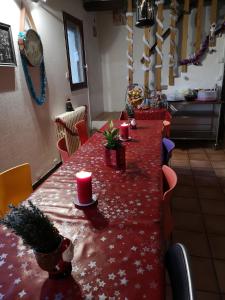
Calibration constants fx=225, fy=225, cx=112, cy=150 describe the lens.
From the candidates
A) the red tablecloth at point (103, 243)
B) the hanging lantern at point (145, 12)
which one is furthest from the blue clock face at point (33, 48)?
the red tablecloth at point (103, 243)

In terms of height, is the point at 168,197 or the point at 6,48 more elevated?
the point at 6,48

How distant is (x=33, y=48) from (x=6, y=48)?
0.41 m

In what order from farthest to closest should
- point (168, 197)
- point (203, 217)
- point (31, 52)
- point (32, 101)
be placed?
point (32, 101) → point (31, 52) → point (203, 217) → point (168, 197)

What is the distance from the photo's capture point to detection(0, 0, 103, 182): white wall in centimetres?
214

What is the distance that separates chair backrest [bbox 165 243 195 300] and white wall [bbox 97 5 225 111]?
12.3 ft

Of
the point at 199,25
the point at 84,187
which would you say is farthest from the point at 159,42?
the point at 84,187

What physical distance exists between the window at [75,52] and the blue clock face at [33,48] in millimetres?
811

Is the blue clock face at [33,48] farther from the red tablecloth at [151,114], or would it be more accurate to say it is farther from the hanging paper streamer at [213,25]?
the hanging paper streamer at [213,25]

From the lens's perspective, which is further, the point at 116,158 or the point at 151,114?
the point at 151,114

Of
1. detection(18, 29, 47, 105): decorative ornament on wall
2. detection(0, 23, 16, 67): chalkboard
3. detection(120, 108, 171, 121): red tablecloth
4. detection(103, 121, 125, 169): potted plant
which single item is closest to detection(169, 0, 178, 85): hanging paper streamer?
detection(120, 108, 171, 121): red tablecloth

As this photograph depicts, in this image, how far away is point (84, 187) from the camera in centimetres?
102

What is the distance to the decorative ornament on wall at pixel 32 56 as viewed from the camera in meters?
2.25

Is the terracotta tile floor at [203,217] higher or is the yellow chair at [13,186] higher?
the yellow chair at [13,186]

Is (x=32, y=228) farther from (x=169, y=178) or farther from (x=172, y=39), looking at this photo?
(x=172, y=39)
